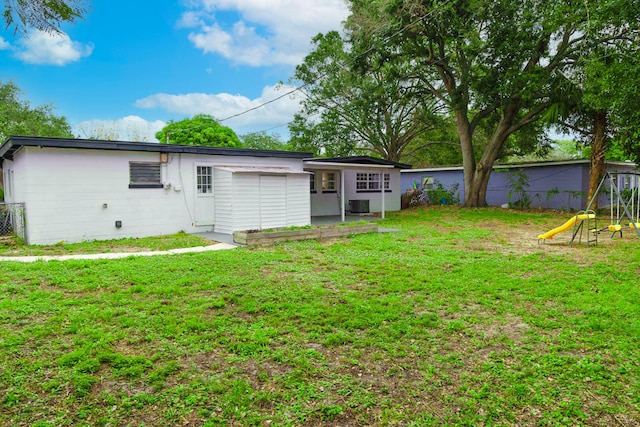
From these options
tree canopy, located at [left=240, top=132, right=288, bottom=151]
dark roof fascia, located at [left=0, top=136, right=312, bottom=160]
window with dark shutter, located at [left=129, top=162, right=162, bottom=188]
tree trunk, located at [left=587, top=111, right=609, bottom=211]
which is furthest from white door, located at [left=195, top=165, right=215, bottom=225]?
tree canopy, located at [left=240, top=132, right=288, bottom=151]

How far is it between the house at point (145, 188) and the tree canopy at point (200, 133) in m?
22.3

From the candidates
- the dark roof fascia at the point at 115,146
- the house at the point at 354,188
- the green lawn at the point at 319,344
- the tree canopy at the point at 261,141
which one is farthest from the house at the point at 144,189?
the tree canopy at the point at 261,141

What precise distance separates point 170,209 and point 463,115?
44.9ft

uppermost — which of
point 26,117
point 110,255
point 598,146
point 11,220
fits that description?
point 26,117

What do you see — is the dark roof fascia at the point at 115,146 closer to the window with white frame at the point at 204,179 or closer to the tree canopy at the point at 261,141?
the window with white frame at the point at 204,179

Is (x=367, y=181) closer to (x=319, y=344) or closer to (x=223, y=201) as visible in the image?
(x=223, y=201)

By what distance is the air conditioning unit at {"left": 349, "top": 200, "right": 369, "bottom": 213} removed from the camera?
17.0 meters

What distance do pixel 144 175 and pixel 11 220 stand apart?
361 centimetres

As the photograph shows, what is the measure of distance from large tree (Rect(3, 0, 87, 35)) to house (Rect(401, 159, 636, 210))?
62.8ft

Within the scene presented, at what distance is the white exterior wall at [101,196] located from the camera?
28.7 feet

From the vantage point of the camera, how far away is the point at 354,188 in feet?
58.5

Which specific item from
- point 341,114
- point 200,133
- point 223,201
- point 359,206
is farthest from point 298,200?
point 200,133

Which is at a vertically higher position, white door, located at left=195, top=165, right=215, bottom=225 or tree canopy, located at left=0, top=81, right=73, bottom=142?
tree canopy, located at left=0, top=81, right=73, bottom=142

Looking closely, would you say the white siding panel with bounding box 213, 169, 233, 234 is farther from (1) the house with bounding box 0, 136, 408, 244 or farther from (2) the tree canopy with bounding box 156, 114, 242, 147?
(2) the tree canopy with bounding box 156, 114, 242, 147
